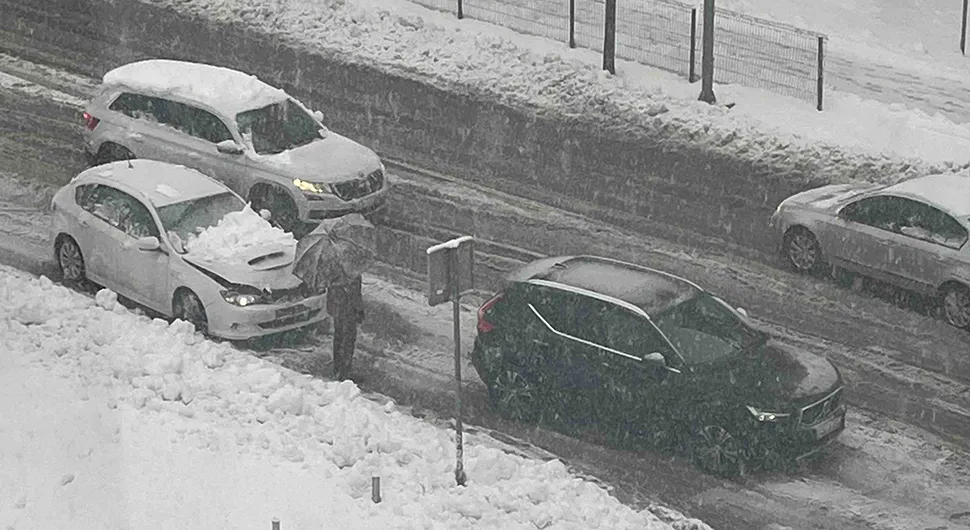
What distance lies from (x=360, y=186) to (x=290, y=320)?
12.0ft

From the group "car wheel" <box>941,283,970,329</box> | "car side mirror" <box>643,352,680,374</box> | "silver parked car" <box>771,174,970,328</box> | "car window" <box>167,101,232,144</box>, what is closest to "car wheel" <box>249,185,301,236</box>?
"car window" <box>167,101,232,144</box>

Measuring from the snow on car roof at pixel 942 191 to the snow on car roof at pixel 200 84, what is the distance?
8105 mm

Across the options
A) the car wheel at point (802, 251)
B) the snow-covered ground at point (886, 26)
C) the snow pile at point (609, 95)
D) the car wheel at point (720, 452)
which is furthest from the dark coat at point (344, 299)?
the snow-covered ground at point (886, 26)

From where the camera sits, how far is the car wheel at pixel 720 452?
15398mm

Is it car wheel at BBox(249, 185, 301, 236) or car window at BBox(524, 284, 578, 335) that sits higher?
car window at BBox(524, 284, 578, 335)

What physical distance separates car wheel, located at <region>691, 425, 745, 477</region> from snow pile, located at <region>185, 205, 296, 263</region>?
5259 mm

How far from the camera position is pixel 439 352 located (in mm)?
17703

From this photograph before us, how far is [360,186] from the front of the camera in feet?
68.2

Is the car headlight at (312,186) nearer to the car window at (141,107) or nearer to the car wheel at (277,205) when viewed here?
the car wheel at (277,205)

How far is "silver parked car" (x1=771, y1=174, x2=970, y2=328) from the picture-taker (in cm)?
1898

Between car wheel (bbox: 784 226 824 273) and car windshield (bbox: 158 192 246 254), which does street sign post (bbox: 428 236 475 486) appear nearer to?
car windshield (bbox: 158 192 246 254)

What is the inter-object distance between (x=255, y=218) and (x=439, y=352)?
8.69 feet

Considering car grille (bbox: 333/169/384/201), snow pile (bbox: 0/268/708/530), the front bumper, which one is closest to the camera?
snow pile (bbox: 0/268/708/530)

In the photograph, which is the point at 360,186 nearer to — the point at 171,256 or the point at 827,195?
the point at 171,256
